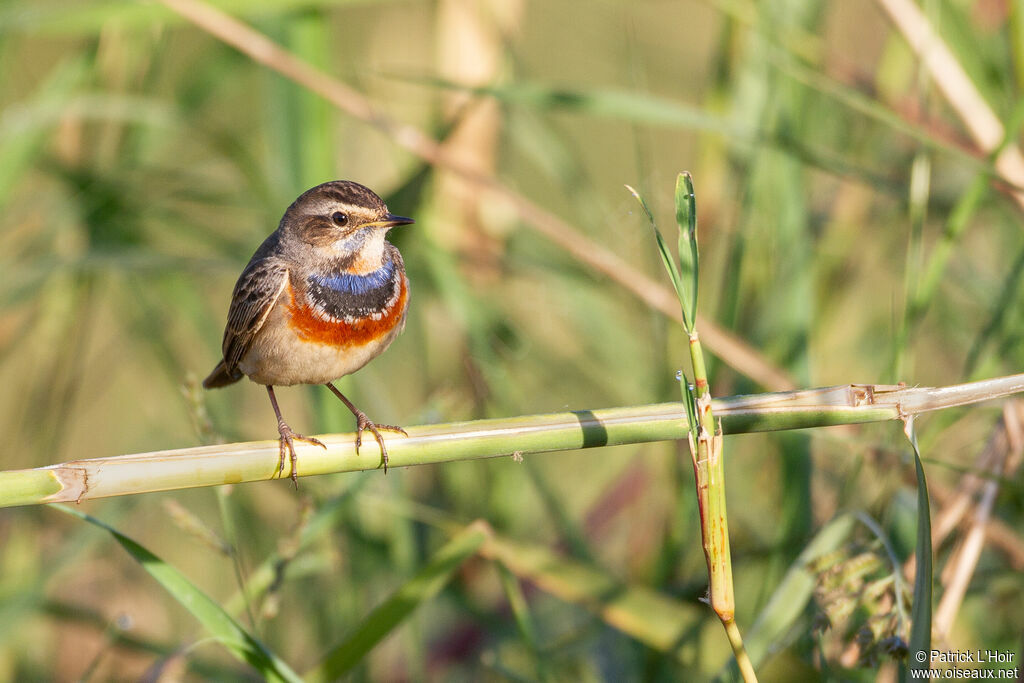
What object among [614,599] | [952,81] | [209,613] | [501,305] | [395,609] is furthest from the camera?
[501,305]

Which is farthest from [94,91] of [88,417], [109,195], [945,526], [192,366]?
[945,526]

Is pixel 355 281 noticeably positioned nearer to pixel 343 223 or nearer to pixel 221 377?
pixel 343 223

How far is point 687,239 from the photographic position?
132 cm

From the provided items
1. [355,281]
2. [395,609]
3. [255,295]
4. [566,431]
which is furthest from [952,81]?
[395,609]

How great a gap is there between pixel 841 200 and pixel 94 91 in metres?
3.02

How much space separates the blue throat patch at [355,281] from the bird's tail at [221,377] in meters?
0.46

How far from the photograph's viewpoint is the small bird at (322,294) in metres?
2.29

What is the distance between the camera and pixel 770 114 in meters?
2.98

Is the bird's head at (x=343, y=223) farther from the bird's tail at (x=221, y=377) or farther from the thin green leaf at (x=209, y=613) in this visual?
the thin green leaf at (x=209, y=613)

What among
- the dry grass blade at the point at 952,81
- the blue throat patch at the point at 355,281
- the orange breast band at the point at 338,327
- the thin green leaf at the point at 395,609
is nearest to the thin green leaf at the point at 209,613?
the thin green leaf at the point at 395,609

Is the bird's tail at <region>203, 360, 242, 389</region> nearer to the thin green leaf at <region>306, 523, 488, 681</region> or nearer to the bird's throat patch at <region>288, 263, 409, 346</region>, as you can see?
the bird's throat patch at <region>288, 263, 409, 346</region>

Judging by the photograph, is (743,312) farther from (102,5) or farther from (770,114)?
(102,5)

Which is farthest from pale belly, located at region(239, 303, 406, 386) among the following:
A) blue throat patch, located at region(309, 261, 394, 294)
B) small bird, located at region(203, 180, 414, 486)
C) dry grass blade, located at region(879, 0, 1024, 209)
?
dry grass blade, located at region(879, 0, 1024, 209)

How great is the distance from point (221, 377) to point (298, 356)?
0.63 metres
